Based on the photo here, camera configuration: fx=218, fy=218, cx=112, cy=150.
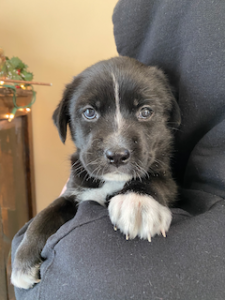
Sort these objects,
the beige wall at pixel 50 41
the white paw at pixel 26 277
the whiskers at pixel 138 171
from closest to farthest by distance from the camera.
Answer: the white paw at pixel 26 277 < the whiskers at pixel 138 171 < the beige wall at pixel 50 41

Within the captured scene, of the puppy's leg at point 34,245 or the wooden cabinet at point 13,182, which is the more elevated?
the puppy's leg at point 34,245

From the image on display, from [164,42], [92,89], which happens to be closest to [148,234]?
[92,89]

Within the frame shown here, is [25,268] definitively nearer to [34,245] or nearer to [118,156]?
[34,245]

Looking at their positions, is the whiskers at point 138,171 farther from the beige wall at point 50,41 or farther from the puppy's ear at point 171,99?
the beige wall at point 50,41

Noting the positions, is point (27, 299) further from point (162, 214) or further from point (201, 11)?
point (201, 11)

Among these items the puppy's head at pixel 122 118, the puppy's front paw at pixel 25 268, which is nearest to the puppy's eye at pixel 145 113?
the puppy's head at pixel 122 118

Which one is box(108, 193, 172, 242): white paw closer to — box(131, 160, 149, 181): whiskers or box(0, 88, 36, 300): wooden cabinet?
box(131, 160, 149, 181): whiskers

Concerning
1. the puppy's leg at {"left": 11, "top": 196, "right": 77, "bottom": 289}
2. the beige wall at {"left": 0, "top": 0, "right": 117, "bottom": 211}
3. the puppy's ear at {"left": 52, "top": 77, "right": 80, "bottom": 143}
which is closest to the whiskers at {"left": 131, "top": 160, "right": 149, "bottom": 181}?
the puppy's leg at {"left": 11, "top": 196, "right": 77, "bottom": 289}
